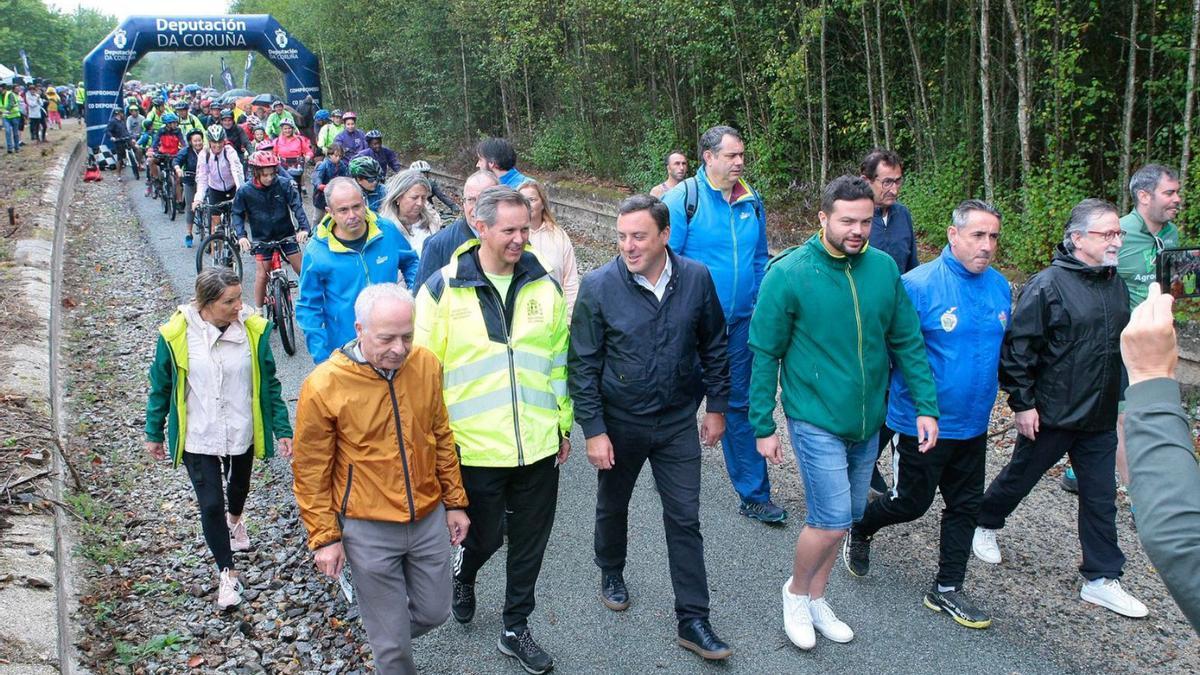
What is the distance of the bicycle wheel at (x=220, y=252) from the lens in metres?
11.0

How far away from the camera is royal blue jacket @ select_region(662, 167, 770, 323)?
518cm

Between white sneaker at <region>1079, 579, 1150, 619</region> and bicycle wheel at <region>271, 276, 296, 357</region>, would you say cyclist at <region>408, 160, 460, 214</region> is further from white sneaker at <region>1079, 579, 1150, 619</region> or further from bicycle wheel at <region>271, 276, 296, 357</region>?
white sneaker at <region>1079, 579, 1150, 619</region>

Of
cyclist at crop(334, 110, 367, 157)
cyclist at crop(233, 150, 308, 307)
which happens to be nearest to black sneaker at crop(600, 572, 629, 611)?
cyclist at crop(233, 150, 308, 307)

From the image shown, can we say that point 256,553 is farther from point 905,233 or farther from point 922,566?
point 905,233

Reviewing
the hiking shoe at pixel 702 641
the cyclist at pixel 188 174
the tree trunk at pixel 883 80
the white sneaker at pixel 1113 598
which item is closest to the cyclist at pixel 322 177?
the cyclist at pixel 188 174

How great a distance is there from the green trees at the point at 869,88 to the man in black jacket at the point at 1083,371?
11.9ft

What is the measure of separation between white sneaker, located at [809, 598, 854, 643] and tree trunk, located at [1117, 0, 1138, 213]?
573 centimetres

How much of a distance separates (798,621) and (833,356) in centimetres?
121

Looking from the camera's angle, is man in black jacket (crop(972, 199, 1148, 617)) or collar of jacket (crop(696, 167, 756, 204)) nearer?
man in black jacket (crop(972, 199, 1148, 617))

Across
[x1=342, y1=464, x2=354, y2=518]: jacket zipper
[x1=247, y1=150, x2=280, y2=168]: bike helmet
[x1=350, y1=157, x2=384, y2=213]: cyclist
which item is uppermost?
[x1=247, y1=150, x2=280, y2=168]: bike helmet

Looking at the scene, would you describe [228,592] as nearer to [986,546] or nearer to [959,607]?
[959,607]

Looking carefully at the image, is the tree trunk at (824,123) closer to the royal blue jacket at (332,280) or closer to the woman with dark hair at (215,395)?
the royal blue jacket at (332,280)

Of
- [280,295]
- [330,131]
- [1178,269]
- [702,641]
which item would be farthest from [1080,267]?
[330,131]

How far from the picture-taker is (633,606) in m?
4.54
